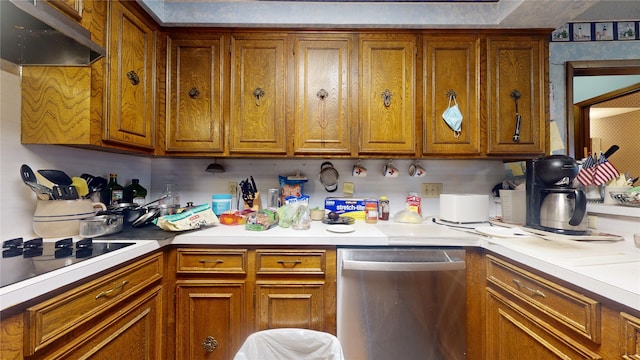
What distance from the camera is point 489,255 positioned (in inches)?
46.3

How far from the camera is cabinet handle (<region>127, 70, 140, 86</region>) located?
1.32 m

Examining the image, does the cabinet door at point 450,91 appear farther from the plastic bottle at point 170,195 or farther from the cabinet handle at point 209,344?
the plastic bottle at point 170,195

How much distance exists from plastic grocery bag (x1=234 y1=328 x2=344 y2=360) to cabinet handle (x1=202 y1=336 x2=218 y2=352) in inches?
9.0

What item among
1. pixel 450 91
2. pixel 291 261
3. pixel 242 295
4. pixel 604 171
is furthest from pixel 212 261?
pixel 604 171

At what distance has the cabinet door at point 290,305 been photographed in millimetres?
1229

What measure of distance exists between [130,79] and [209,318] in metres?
1.33

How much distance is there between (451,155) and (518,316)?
0.92 metres

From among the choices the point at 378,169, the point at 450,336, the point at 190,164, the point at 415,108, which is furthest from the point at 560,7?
the point at 190,164

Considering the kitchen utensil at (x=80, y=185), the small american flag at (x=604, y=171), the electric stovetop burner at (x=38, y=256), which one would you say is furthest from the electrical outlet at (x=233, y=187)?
the small american flag at (x=604, y=171)

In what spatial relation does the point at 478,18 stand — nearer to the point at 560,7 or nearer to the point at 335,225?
the point at 560,7

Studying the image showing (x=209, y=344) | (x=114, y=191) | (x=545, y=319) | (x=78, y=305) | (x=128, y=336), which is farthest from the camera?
(x=114, y=191)

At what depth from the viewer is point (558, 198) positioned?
1233mm

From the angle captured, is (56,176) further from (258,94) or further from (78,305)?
(258,94)

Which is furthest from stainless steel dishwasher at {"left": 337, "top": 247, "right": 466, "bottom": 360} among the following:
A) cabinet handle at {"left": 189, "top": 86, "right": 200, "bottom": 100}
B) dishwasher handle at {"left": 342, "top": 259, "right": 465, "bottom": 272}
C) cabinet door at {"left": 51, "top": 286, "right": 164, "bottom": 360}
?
cabinet handle at {"left": 189, "top": 86, "right": 200, "bottom": 100}
